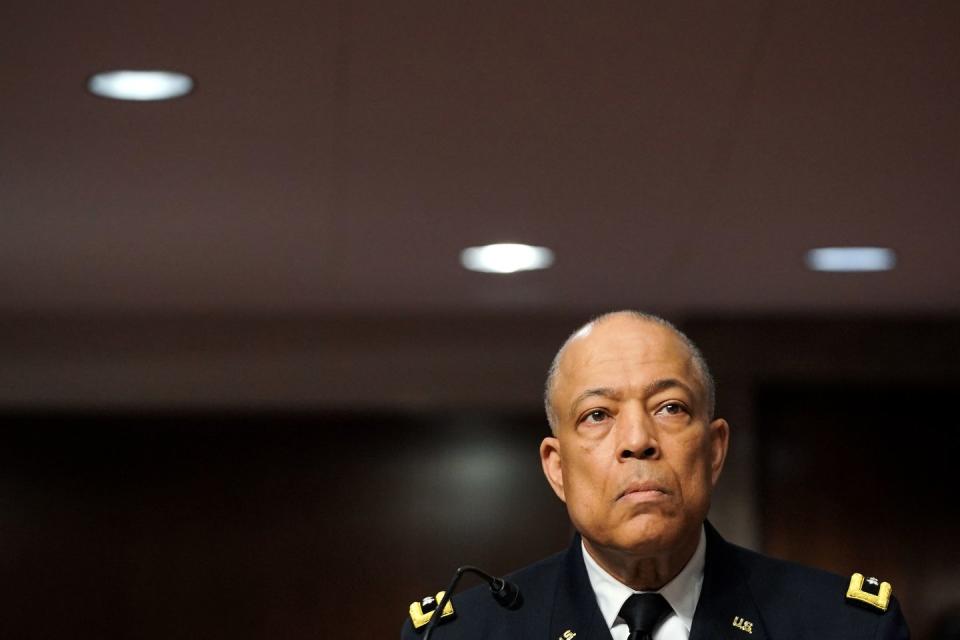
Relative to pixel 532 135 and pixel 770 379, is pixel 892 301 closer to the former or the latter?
pixel 770 379

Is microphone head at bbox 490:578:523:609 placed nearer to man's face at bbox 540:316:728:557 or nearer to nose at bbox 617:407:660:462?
man's face at bbox 540:316:728:557

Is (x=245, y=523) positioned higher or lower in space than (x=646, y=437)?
higher

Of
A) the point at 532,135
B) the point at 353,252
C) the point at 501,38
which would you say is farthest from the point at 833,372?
the point at 501,38

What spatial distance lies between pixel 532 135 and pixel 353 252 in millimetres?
1212

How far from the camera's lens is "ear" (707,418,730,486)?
75.0 inches

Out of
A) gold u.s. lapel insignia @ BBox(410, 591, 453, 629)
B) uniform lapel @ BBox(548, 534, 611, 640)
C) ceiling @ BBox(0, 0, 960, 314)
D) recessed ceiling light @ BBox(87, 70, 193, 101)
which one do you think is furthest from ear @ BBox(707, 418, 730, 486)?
recessed ceiling light @ BBox(87, 70, 193, 101)

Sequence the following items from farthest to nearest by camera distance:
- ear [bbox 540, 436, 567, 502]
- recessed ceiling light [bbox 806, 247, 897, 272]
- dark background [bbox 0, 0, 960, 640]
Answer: recessed ceiling light [bbox 806, 247, 897, 272]
dark background [bbox 0, 0, 960, 640]
ear [bbox 540, 436, 567, 502]

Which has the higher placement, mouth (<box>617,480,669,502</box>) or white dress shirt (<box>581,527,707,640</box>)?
mouth (<box>617,480,669,502</box>)

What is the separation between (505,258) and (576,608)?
10.2ft

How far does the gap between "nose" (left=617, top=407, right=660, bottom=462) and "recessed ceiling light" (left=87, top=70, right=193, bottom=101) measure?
6.49 feet

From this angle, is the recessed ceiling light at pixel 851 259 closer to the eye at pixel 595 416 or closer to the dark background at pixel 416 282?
the dark background at pixel 416 282

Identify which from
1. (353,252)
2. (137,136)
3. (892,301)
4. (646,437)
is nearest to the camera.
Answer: (646,437)

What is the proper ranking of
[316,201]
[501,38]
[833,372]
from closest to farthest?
[501,38] → [316,201] → [833,372]

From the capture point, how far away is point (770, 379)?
19.6ft
